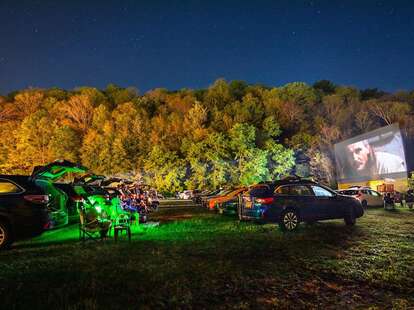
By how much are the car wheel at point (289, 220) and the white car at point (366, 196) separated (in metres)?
11.3

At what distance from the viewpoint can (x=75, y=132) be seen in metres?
59.0

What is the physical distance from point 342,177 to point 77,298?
41202mm

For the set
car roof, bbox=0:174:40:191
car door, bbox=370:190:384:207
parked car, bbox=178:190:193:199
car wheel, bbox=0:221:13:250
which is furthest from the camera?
parked car, bbox=178:190:193:199

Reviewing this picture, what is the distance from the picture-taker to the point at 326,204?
11633 millimetres

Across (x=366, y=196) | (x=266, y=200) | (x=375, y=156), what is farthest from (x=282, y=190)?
(x=375, y=156)

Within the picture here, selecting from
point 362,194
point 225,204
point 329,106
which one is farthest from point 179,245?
point 329,106

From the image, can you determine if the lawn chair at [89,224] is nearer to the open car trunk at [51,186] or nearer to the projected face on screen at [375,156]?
the open car trunk at [51,186]

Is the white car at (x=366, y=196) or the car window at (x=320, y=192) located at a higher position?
the car window at (x=320, y=192)

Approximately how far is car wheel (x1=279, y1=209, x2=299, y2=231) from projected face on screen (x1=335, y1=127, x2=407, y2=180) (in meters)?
23.4

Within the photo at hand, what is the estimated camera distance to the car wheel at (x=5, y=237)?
7.81 m

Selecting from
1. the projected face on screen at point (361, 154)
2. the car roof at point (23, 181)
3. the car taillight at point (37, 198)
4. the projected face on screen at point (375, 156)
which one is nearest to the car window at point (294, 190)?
the car taillight at point (37, 198)

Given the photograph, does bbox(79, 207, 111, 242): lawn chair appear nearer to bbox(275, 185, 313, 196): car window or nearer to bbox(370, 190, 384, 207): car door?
bbox(275, 185, 313, 196): car window

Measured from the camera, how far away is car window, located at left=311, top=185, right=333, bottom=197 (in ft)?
38.3

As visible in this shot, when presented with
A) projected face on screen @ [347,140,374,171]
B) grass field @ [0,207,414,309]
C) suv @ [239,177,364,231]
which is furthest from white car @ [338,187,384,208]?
projected face on screen @ [347,140,374,171]
